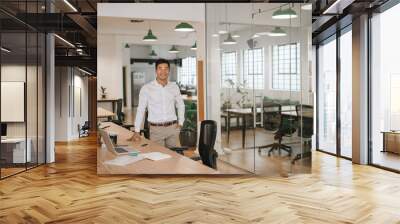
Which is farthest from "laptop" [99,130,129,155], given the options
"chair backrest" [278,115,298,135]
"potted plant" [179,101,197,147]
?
"chair backrest" [278,115,298,135]

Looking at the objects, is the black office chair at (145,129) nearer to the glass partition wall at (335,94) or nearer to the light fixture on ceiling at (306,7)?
the light fixture on ceiling at (306,7)

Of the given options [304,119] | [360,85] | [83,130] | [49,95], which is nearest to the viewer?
[304,119]

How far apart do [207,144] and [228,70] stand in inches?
50.7

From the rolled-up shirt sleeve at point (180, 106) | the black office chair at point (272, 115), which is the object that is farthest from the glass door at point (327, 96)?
the rolled-up shirt sleeve at point (180, 106)

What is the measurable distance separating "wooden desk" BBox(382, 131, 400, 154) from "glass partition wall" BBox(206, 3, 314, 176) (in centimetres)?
148

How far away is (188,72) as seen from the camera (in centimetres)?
625

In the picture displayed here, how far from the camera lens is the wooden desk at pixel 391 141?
693 centimetres

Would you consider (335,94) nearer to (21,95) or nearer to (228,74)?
(228,74)

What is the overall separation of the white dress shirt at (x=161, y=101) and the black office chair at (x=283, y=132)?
1441mm

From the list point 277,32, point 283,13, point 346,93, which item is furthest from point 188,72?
point 346,93

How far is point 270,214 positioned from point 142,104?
109 inches

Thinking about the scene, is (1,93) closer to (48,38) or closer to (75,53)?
(48,38)

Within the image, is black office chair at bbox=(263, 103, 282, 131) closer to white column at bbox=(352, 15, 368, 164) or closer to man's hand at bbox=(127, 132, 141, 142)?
man's hand at bbox=(127, 132, 141, 142)

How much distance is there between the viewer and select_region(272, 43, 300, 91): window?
653 cm
